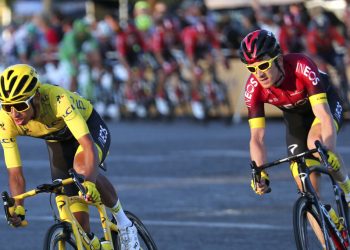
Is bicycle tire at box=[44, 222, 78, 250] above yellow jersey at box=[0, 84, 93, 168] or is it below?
below

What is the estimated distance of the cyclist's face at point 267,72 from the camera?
838 cm

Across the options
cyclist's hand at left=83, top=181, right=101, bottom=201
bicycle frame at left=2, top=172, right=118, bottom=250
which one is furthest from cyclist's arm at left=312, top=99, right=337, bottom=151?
cyclist's hand at left=83, top=181, right=101, bottom=201

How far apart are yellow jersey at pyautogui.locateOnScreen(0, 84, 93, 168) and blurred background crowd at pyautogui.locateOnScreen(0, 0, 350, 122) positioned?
14.0 meters

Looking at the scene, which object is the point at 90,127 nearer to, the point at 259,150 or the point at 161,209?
the point at 259,150

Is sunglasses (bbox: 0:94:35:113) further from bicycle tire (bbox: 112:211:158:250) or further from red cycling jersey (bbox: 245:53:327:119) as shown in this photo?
red cycling jersey (bbox: 245:53:327:119)

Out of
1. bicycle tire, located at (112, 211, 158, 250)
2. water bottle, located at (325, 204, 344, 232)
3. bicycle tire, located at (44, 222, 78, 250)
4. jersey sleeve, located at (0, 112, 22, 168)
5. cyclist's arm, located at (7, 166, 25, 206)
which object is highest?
jersey sleeve, located at (0, 112, 22, 168)

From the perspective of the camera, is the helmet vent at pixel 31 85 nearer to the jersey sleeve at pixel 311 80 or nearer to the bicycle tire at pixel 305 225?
Answer: the bicycle tire at pixel 305 225

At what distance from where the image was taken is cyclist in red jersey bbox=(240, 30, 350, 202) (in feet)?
27.6

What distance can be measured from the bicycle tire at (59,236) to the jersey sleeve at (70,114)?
668 millimetres

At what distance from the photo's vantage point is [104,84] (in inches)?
1062

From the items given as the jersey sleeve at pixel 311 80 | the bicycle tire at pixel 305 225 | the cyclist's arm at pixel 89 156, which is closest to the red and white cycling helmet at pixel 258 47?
the jersey sleeve at pixel 311 80

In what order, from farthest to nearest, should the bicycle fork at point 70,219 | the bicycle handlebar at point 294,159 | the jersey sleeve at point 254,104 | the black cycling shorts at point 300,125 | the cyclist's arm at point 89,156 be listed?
1. the black cycling shorts at point 300,125
2. the jersey sleeve at point 254,104
3. the bicycle handlebar at point 294,159
4. the cyclist's arm at point 89,156
5. the bicycle fork at point 70,219

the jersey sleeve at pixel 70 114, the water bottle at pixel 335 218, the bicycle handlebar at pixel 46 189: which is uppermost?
the jersey sleeve at pixel 70 114

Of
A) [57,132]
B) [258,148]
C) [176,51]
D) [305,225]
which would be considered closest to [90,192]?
[57,132]
